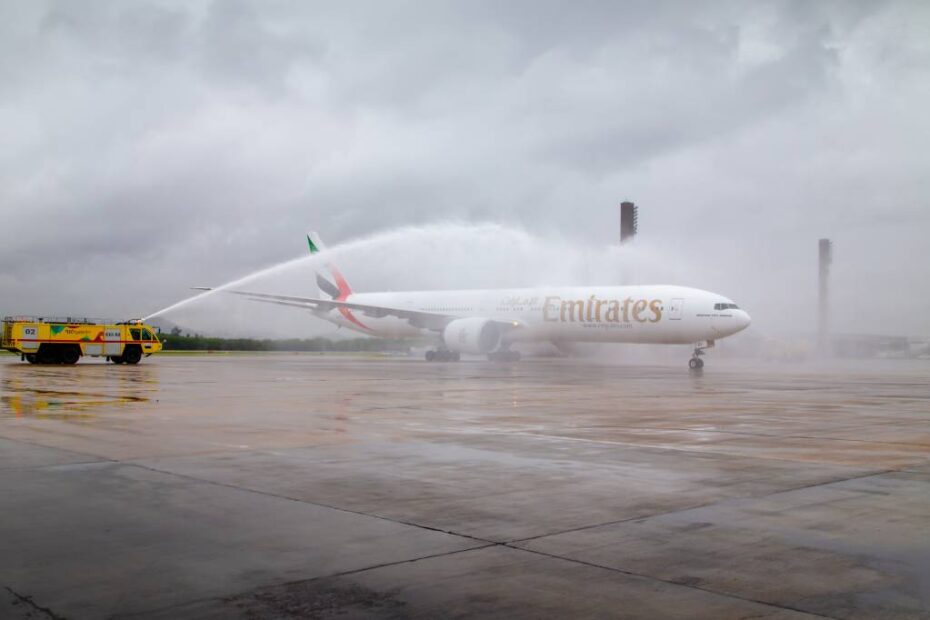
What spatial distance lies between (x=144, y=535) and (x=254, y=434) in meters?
5.83

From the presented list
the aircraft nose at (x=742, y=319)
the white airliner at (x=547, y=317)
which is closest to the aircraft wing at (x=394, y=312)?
the white airliner at (x=547, y=317)

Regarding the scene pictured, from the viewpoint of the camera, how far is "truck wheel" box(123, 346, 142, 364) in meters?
41.2

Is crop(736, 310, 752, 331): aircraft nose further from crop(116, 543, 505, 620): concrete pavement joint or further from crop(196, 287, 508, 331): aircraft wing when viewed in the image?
crop(116, 543, 505, 620): concrete pavement joint

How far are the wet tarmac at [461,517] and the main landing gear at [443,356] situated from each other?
32812 millimetres

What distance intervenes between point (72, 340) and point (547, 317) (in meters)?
23.8

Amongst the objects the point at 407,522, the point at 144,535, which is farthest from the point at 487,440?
the point at 144,535

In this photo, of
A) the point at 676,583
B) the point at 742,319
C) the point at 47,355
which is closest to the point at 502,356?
the point at 742,319

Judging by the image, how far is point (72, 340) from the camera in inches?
1538

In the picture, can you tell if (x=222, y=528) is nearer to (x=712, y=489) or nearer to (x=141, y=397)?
(x=712, y=489)

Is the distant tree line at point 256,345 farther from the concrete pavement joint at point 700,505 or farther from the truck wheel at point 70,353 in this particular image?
the concrete pavement joint at point 700,505

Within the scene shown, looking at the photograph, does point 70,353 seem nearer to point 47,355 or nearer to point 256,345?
point 47,355

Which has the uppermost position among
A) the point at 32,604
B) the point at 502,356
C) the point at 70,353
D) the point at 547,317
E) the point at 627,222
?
the point at 627,222

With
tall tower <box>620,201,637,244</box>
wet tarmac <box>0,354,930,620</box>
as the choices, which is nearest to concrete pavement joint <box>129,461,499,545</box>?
wet tarmac <box>0,354,930,620</box>

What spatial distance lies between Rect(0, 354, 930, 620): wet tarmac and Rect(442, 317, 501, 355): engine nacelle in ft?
95.5
